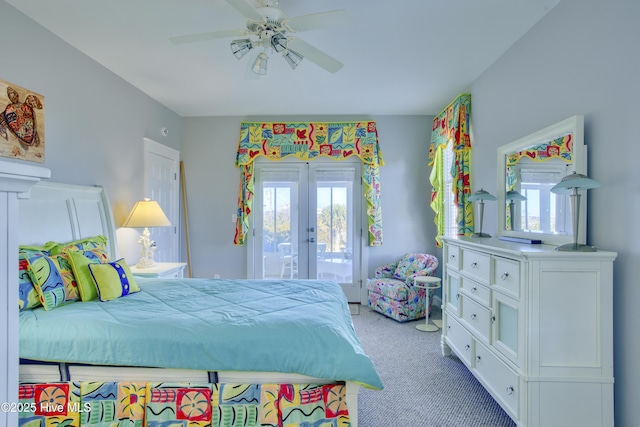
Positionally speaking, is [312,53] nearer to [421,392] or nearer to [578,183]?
[578,183]

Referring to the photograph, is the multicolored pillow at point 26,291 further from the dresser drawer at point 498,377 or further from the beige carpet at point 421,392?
the dresser drawer at point 498,377

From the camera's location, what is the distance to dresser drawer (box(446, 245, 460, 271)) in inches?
104

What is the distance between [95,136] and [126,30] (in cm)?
106

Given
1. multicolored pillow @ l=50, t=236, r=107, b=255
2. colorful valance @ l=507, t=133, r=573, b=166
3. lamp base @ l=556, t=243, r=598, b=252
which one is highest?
colorful valance @ l=507, t=133, r=573, b=166

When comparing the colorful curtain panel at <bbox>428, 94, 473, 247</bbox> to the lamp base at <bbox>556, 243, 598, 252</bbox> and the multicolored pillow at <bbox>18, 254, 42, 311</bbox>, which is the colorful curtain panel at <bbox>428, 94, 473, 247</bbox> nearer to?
the lamp base at <bbox>556, 243, 598, 252</bbox>

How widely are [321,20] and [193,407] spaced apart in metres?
2.14

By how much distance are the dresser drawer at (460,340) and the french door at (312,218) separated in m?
1.86

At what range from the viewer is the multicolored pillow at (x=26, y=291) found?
183 centimetres

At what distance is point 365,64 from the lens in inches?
117

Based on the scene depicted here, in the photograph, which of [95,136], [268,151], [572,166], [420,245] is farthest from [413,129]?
[95,136]

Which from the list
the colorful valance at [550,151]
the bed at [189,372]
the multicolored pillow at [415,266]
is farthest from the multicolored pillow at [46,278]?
the multicolored pillow at [415,266]

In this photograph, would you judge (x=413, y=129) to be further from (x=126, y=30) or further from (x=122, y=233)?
(x=122, y=233)

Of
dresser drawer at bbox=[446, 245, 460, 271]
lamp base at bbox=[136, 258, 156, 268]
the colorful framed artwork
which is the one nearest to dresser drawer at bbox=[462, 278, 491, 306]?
dresser drawer at bbox=[446, 245, 460, 271]

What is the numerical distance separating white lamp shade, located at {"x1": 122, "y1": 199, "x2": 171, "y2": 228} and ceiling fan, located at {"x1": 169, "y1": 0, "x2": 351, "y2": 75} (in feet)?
6.10
